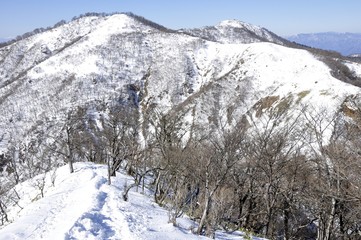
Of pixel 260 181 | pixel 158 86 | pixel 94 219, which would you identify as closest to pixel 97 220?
pixel 94 219

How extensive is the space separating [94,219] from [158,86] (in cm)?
8640

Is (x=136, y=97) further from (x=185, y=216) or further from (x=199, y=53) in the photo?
(x=185, y=216)

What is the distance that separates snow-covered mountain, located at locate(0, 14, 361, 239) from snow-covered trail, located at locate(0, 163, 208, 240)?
29.5m

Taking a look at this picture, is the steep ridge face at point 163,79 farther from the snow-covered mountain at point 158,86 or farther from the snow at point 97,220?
the snow at point 97,220

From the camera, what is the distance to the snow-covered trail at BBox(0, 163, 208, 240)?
12.9 m

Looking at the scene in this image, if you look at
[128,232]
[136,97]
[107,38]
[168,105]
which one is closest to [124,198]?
[128,232]

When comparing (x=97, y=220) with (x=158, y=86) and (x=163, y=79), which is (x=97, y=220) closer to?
(x=158, y=86)

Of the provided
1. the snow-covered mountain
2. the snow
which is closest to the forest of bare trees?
the snow

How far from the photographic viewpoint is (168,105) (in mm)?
90750

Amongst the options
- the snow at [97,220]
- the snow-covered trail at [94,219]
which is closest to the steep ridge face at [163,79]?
the snow at [97,220]

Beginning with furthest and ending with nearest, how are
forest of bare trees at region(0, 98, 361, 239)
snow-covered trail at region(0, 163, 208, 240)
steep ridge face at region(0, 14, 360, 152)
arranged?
steep ridge face at region(0, 14, 360, 152)
forest of bare trees at region(0, 98, 361, 239)
snow-covered trail at region(0, 163, 208, 240)

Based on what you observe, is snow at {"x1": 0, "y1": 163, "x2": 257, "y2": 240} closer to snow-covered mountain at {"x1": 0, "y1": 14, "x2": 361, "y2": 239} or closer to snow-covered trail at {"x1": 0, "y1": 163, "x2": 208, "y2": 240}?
snow-covered trail at {"x1": 0, "y1": 163, "x2": 208, "y2": 240}

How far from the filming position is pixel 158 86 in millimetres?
99562

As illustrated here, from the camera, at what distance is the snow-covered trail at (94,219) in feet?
42.3
